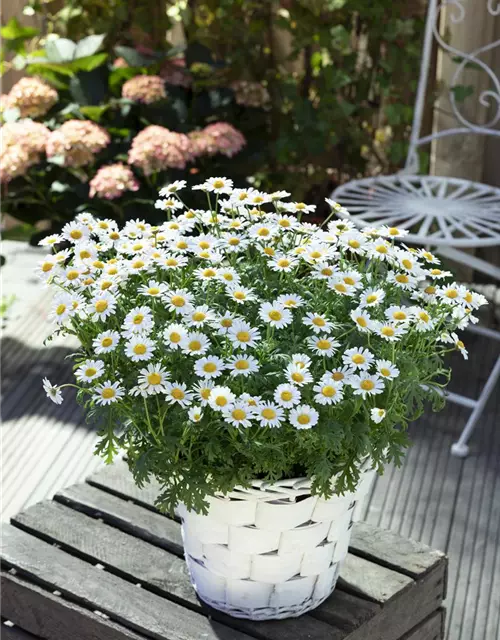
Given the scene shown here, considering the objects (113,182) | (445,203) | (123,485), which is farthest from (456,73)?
(123,485)

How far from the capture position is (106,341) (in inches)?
52.2

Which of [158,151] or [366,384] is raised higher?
[366,384]

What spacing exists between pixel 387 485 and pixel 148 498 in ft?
2.84

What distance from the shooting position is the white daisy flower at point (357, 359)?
1314 millimetres

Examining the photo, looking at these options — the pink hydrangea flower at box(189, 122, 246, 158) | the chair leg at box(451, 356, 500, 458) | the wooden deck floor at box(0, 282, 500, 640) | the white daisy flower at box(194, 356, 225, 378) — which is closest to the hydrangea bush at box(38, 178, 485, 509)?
the white daisy flower at box(194, 356, 225, 378)

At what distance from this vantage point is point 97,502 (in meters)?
1.78

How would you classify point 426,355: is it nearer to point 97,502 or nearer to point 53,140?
point 97,502

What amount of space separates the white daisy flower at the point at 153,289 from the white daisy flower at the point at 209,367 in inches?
4.7

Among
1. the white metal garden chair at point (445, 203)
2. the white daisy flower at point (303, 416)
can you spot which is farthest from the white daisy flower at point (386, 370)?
the white metal garden chair at point (445, 203)

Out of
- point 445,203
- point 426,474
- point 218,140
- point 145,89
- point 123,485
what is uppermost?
point 145,89

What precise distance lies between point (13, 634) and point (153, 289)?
65 cm

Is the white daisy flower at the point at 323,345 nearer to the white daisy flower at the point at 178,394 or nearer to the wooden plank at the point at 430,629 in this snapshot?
the white daisy flower at the point at 178,394

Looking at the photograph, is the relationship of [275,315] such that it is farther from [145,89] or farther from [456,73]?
[456,73]

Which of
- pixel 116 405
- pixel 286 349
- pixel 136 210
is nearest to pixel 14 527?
pixel 116 405
